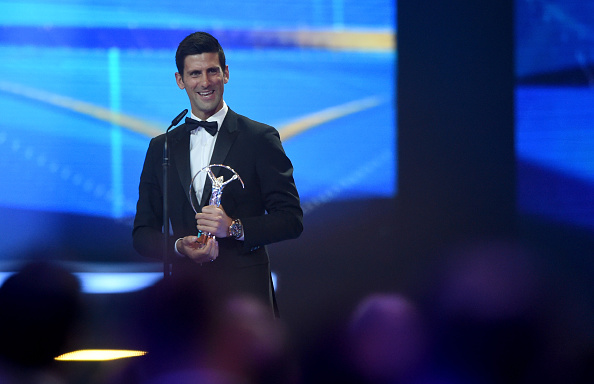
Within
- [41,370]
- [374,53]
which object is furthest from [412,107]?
[41,370]

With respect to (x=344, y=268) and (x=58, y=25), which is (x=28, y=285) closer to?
(x=58, y=25)

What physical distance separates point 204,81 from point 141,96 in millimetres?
1613

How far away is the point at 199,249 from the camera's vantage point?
192 centimetres

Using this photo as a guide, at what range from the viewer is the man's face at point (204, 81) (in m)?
2.06

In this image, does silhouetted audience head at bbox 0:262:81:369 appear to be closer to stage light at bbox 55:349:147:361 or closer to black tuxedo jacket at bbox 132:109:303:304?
black tuxedo jacket at bbox 132:109:303:304

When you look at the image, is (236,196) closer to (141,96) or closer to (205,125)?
(205,125)

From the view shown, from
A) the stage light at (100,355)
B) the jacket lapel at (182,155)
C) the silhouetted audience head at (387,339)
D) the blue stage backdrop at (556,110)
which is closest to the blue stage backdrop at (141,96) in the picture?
the silhouetted audience head at (387,339)

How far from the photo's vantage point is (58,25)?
3.55m

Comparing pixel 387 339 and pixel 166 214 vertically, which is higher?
pixel 166 214

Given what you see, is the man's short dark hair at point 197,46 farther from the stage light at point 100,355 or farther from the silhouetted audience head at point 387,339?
the silhouetted audience head at point 387,339

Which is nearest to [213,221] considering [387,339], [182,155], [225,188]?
[225,188]

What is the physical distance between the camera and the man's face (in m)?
2.06

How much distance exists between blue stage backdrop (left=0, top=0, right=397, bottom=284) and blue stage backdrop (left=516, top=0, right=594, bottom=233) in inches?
31.1

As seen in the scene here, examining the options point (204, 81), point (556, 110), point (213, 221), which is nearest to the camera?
point (213, 221)
